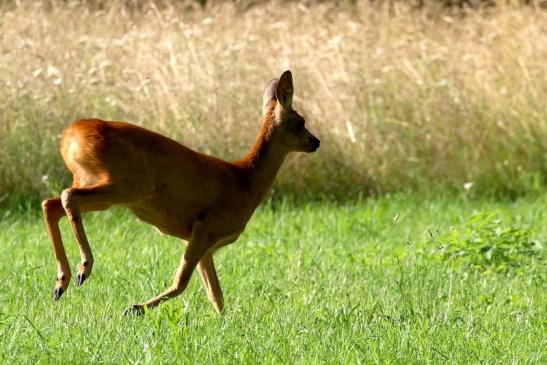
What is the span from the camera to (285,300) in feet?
24.9

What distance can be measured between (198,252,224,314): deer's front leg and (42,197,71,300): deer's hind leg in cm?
80

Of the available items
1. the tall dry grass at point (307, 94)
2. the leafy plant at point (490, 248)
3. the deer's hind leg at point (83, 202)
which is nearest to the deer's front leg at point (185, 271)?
the deer's hind leg at point (83, 202)

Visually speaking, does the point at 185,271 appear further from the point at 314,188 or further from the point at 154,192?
the point at 314,188

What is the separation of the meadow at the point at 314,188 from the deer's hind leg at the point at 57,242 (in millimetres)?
158

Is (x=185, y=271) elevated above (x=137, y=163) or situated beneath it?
situated beneath

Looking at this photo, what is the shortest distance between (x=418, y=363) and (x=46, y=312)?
1.89 m

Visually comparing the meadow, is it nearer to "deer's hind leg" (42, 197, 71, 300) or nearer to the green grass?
the green grass

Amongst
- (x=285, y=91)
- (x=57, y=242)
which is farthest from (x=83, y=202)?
(x=285, y=91)

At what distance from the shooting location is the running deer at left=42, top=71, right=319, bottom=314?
22.5 ft

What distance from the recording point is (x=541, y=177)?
13484mm

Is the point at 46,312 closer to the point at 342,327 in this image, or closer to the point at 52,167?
the point at 342,327

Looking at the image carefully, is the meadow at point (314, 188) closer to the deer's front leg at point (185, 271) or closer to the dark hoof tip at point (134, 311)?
the dark hoof tip at point (134, 311)

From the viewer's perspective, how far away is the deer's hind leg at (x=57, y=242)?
6.90 meters

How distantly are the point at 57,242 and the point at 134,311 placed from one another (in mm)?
590
